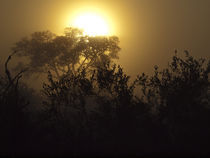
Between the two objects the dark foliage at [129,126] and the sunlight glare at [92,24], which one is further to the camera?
the sunlight glare at [92,24]

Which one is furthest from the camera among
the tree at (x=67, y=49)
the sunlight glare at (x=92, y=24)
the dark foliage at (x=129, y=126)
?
the sunlight glare at (x=92, y=24)

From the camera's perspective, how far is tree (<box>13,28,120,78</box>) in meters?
29.9

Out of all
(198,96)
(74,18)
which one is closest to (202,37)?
(74,18)

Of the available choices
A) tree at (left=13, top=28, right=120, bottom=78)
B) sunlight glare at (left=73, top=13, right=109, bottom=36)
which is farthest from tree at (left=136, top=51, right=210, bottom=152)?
sunlight glare at (left=73, top=13, right=109, bottom=36)

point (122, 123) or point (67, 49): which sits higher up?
point (67, 49)

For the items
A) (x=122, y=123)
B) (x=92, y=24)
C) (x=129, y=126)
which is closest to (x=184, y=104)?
(x=129, y=126)

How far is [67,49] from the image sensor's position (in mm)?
30312

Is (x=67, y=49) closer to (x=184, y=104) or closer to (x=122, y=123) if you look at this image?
(x=122, y=123)

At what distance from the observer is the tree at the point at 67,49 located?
98.1 ft

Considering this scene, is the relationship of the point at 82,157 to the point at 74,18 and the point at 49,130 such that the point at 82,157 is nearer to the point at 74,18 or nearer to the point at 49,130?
the point at 49,130

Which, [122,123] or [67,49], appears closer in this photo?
[122,123]

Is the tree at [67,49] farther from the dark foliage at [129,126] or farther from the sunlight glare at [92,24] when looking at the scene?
the dark foliage at [129,126]

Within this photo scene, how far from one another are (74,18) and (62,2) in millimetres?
3464

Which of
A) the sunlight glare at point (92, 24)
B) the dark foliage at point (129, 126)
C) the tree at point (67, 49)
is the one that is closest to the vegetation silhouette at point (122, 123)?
the dark foliage at point (129, 126)
